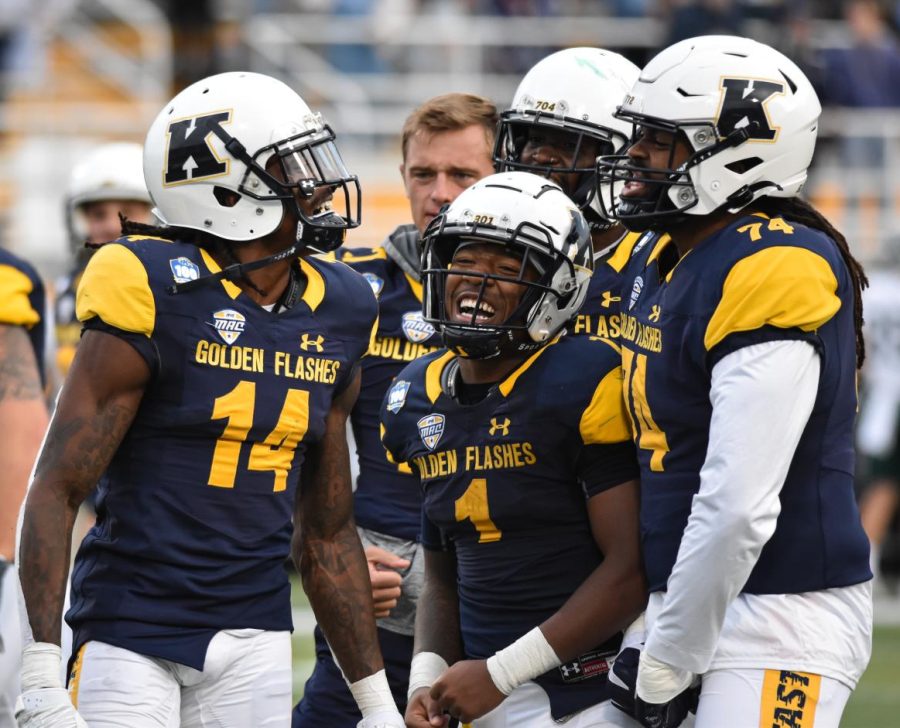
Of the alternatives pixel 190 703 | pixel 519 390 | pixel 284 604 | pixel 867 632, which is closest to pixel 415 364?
pixel 519 390

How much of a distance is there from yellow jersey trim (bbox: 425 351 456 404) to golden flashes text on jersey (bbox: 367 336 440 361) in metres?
0.69

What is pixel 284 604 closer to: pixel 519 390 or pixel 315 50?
pixel 519 390

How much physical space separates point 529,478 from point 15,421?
166 centimetres

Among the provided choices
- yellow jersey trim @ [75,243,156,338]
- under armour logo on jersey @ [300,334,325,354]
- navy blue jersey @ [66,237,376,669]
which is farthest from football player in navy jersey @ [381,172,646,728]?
yellow jersey trim @ [75,243,156,338]

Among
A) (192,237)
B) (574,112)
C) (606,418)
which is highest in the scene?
(574,112)

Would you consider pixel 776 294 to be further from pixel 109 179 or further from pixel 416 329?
pixel 109 179

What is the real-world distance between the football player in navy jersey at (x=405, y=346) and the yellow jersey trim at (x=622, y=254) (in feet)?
1.81

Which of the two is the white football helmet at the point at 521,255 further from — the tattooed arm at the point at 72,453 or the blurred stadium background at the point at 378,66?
the blurred stadium background at the point at 378,66

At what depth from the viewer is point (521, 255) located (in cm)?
352

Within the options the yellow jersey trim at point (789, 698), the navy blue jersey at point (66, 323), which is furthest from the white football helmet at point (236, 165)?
the navy blue jersey at point (66, 323)

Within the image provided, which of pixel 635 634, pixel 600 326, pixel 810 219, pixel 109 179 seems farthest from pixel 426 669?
pixel 109 179

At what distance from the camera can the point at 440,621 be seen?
3633 mm

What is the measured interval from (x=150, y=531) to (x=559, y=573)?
2.89 feet

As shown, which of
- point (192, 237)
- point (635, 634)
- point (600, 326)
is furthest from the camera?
point (600, 326)
